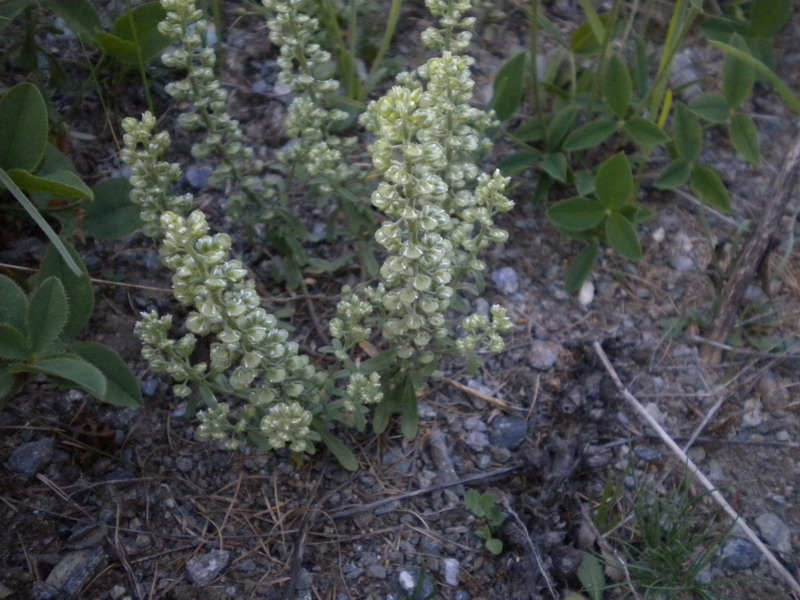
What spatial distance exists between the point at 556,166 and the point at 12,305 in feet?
5.53

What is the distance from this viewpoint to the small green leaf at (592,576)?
198 cm

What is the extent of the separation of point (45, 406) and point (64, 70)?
1.17 meters

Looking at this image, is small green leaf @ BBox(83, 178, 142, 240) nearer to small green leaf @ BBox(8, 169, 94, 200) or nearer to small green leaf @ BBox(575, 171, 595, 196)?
small green leaf @ BBox(8, 169, 94, 200)

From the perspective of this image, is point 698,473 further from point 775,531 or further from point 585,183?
point 585,183

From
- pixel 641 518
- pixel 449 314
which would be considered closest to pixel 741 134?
pixel 449 314

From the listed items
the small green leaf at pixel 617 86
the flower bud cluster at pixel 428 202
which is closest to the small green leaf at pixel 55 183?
the flower bud cluster at pixel 428 202

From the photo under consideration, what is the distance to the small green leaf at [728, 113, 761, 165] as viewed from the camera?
8.79 feet

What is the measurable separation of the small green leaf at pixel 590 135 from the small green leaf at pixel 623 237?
26cm

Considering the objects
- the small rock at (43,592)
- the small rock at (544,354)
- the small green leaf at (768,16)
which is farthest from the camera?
the small green leaf at (768,16)

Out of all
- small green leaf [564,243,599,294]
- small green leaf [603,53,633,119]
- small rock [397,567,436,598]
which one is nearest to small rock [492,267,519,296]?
small green leaf [564,243,599,294]

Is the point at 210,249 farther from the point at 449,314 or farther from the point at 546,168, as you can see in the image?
the point at 546,168

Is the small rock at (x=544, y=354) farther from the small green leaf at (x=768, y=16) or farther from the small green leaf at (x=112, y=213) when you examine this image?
the small green leaf at (x=768, y=16)

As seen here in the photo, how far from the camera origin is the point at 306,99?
2326 millimetres

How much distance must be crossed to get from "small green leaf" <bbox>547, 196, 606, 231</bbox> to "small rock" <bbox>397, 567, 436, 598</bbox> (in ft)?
3.77
